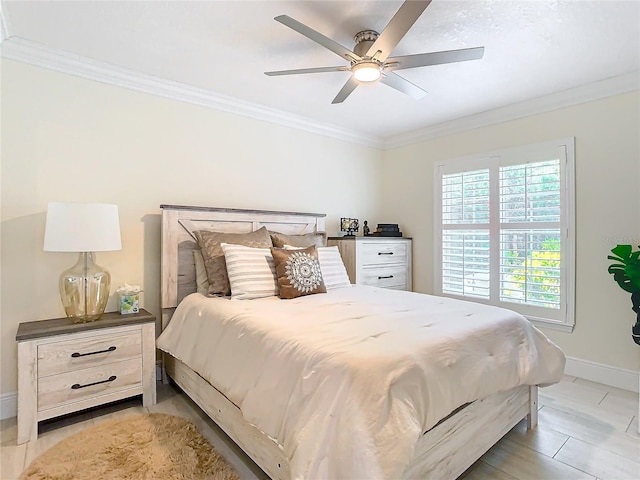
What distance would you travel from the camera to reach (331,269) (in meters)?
3.00

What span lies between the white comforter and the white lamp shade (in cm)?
77

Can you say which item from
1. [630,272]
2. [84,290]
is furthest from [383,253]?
[84,290]

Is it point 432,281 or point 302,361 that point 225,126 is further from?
point 432,281

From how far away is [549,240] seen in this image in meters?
3.15

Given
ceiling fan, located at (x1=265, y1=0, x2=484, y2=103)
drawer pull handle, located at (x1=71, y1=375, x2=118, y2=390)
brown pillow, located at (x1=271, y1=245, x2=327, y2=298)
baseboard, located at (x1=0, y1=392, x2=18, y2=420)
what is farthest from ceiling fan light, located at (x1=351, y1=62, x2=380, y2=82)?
baseboard, located at (x1=0, y1=392, x2=18, y2=420)

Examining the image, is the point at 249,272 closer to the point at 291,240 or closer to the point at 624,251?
the point at 291,240

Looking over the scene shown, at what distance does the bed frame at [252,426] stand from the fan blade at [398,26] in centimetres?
180

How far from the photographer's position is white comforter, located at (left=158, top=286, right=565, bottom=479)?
3.93 ft

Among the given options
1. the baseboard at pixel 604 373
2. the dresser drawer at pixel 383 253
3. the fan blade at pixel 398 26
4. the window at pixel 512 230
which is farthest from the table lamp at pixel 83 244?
the baseboard at pixel 604 373

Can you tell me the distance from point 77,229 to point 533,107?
3875mm

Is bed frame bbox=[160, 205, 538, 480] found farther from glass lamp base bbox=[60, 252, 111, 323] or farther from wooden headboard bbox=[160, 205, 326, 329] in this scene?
glass lamp base bbox=[60, 252, 111, 323]

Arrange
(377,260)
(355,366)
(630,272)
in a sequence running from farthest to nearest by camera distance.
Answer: (377,260) → (630,272) → (355,366)

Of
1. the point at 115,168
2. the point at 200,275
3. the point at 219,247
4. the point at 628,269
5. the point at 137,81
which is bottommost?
the point at 200,275

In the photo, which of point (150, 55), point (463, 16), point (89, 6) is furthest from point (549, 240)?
point (89, 6)
